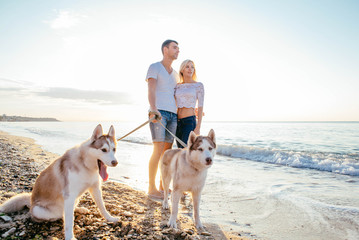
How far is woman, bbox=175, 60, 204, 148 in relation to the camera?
4.96m

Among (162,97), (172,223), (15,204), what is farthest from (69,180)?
(162,97)

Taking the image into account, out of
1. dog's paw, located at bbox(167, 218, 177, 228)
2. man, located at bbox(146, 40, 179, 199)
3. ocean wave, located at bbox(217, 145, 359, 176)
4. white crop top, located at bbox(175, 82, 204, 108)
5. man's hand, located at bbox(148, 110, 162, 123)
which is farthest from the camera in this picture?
ocean wave, located at bbox(217, 145, 359, 176)

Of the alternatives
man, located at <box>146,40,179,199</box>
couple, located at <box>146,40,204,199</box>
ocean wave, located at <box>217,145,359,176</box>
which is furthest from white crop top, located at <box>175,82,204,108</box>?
ocean wave, located at <box>217,145,359,176</box>

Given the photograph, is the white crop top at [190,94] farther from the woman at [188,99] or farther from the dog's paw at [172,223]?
Result: the dog's paw at [172,223]

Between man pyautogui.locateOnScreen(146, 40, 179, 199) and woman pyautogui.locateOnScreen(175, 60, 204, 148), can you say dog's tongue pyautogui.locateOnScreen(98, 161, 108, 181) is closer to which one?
man pyautogui.locateOnScreen(146, 40, 179, 199)

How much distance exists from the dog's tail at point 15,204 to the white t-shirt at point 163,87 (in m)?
2.78

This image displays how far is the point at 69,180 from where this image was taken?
113 inches

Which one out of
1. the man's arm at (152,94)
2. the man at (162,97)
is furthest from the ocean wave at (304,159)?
the man's arm at (152,94)

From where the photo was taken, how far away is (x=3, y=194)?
407 cm

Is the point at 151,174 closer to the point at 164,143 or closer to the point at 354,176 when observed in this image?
the point at 164,143

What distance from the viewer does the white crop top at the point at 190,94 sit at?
16.2ft

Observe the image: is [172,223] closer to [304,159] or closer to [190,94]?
[190,94]

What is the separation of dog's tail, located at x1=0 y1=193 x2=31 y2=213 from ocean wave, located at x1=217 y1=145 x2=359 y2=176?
36.4ft

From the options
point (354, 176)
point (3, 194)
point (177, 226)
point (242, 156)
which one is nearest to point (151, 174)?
point (177, 226)
